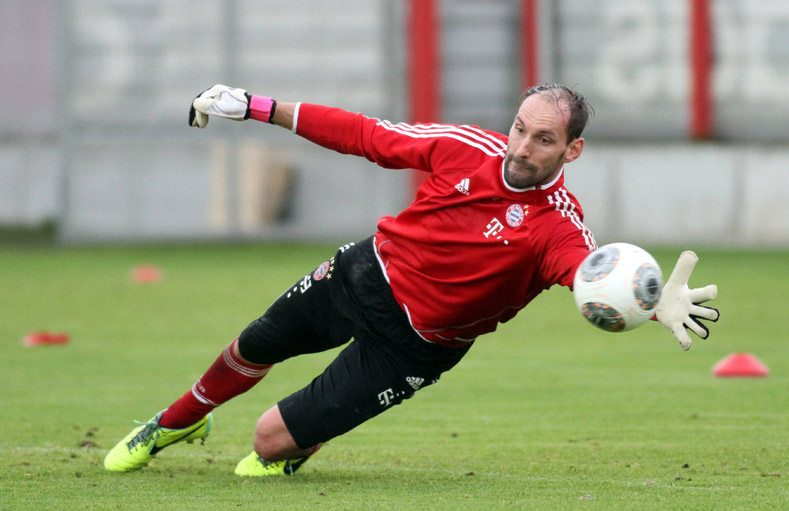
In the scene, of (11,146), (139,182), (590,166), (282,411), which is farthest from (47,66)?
(282,411)

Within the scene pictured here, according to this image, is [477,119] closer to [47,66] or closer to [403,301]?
[47,66]

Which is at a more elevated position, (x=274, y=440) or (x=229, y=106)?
(x=229, y=106)

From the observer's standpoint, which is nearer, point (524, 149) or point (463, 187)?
point (524, 149)

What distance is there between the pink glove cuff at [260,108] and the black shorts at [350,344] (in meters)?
0.83

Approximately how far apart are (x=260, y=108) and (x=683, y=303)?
2.27 metres

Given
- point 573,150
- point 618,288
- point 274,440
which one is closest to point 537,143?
point 573,150

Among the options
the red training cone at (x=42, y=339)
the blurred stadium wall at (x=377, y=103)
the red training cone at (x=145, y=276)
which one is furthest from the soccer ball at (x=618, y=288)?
the blurred stadium wall at (x=377, y=103)

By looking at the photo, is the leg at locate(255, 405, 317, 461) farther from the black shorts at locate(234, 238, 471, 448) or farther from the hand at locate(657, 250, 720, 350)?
the hand at locate(657, 250, 720, 350)

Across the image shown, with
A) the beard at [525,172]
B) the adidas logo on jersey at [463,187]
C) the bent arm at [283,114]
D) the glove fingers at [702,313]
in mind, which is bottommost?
the glove fingers at [702,313]

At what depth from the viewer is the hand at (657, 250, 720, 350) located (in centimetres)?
509

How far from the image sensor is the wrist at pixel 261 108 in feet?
19.5

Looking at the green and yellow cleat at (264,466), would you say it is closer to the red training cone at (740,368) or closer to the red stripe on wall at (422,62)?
the red training cone at (740,368)

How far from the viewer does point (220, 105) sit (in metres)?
5.87

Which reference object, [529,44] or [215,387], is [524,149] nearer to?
[215,387]
